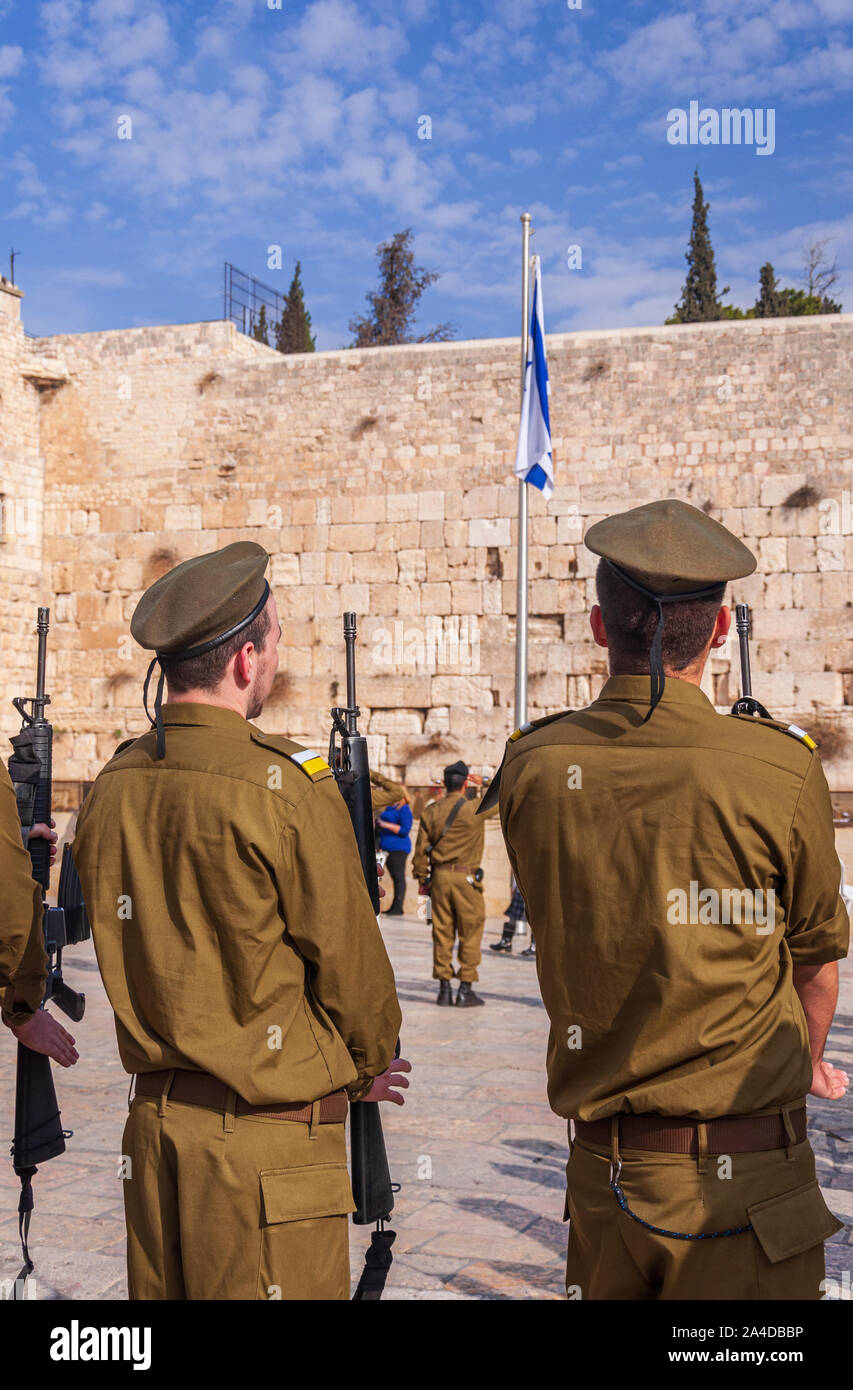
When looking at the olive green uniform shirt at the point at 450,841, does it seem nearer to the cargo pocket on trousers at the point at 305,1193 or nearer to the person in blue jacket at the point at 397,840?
the person in blue jacket at the point at 397,840

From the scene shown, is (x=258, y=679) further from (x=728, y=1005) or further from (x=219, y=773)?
(x=728, y=1005)

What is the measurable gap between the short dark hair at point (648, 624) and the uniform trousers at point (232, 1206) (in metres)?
1.03

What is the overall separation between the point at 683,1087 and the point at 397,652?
14.5m

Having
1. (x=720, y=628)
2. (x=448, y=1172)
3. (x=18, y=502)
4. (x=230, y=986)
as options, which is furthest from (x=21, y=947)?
(x=18, y=502)

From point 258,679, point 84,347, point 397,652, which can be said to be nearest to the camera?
point 258,679

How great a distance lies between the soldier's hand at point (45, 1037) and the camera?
10.1 feet

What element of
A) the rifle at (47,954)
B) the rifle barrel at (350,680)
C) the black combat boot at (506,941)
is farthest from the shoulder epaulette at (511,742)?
the black combat boot at (506,941)

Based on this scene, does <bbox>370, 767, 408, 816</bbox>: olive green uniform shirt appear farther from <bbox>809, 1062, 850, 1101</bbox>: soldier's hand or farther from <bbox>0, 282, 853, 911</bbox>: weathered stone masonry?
<bbox>809, 1062, 850, 1101</bbox>: soldier's hand

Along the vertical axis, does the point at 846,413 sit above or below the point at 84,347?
below

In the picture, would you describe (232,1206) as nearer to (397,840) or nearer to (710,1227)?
(710,1227)

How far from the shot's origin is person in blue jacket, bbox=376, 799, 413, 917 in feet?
45.2

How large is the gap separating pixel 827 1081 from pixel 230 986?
3.52 feet
